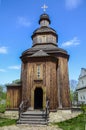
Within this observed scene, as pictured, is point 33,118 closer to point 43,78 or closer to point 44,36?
point 43,78

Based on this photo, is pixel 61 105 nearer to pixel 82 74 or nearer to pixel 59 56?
pixel 59 56

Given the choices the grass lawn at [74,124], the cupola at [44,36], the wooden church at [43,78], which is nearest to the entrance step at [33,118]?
the grass lawn at [74,124]

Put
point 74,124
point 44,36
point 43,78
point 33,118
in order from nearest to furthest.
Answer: point 74,124
point 33,118
point 43,78
point 44,36

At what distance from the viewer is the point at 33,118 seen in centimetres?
1566

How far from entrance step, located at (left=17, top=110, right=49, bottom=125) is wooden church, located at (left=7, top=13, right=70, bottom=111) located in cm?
200

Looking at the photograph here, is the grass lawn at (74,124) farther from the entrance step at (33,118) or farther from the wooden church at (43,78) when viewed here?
the wooden church at (43,78)

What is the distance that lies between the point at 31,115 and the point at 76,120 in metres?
4.05

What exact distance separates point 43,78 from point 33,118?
465 cm

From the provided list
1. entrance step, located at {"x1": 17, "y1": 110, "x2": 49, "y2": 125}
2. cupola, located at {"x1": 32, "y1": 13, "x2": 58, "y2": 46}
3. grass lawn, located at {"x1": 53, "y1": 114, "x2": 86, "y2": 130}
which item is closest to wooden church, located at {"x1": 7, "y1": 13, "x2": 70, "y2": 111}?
cupola, located at {"x1": 32, "y1": 13, "x2": 58, "y2": 46}

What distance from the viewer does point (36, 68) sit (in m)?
19.4

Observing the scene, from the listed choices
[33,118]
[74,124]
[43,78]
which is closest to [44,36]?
[43,78]

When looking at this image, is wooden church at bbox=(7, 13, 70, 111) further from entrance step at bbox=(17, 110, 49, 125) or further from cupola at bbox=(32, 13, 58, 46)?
entrance step at bbox=(17, 110, 49, 125)

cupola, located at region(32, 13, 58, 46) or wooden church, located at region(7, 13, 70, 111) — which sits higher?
cupola, located at region(32, 13, 58, 46)

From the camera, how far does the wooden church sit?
61.4ft
